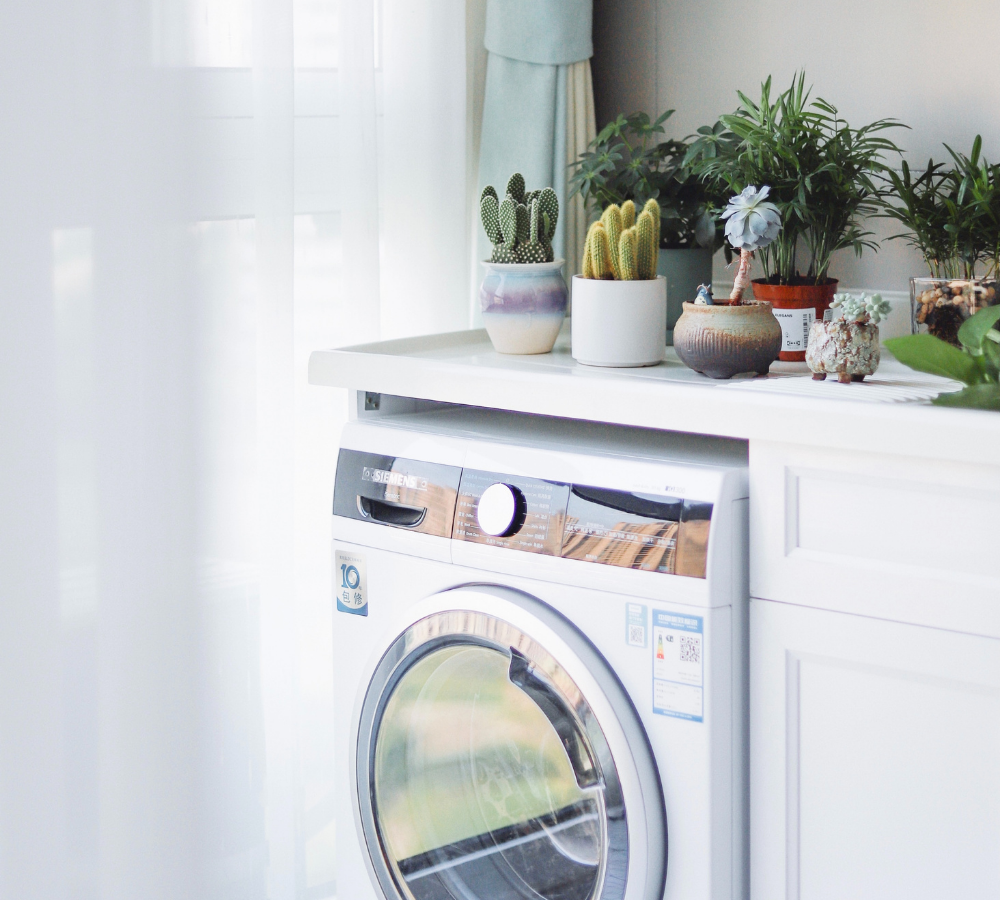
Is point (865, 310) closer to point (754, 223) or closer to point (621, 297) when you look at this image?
point (754, 223)

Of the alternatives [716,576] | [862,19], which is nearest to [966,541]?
[716,576]

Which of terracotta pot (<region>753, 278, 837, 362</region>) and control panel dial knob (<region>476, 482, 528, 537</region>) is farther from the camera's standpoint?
terracotta pot (<region>753, 278, 837, 362</region>)

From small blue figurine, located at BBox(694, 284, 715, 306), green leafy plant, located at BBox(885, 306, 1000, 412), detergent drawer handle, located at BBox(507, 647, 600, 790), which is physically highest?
small blue figurine, located at BBox(694, 284, 715, 306)

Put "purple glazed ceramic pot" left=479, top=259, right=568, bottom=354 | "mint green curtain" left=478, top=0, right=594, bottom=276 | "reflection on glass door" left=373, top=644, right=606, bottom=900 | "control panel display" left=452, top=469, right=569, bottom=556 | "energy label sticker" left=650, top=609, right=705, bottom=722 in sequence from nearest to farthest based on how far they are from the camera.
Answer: "energy label sticker" left=650, top=609, right=705, bottom=722
"control panel display" left=452, top=469, right=569, bottom=556
"reflection on glass door" left=373, top=644, right=606, bottom=900
"purple glazed ceramic pot" left=479, top=259, right=568, bottom=354
"mint green curtain" left=478, top=0, right=594, bottom=276

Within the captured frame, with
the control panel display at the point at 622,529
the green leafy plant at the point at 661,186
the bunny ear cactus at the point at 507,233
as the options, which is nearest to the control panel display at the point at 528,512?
the control panel display at the point at 622,529

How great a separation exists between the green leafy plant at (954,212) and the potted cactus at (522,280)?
472mm

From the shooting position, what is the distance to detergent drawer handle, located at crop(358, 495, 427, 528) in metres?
1.51

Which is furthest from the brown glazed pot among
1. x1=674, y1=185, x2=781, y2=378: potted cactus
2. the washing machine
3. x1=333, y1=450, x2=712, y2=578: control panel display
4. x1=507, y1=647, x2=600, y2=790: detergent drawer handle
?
x1=507, y1=647, x2=600, y2=790: detergent drawer handle

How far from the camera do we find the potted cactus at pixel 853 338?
1289mm

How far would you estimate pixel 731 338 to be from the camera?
54.4 inches

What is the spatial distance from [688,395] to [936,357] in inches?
10.2

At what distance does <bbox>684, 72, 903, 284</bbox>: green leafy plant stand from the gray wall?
0.09 meters

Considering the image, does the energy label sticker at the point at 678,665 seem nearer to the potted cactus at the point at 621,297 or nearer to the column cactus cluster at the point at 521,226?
the potted cactus at the point at 621,297

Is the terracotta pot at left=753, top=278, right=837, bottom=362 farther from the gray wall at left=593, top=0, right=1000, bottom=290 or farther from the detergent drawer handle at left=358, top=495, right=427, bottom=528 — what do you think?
the detergent drawer handle at left=358, top=495, right=427, bottom=528
